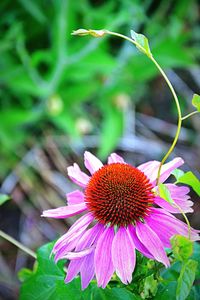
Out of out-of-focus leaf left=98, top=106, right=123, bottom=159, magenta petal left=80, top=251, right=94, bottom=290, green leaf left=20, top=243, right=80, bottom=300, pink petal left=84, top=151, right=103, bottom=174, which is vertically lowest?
out-of-focus leaf left=98, top=106, right=123, bottom=159

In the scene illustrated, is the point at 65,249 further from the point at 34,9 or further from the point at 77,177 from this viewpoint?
the point at 34,9

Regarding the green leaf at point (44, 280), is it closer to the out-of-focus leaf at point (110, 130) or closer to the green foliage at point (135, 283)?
the green foliage at point (135, 283)

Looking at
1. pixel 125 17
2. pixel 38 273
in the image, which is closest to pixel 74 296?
pixel 38 273

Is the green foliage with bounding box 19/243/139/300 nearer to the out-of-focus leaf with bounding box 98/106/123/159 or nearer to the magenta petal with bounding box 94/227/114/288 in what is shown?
the magenta petal with bounding box 94/227/114/288

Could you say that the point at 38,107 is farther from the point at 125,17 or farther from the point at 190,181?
the point at 190,181

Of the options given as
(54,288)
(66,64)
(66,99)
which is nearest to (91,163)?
(54,288)

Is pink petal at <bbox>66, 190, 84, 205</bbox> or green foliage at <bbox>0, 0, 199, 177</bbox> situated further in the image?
green foliage at <bbox>0, 0, 199, 177</bbox>

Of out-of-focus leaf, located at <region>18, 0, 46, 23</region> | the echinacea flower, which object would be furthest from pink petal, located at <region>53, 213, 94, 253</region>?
out-of-focus leaf, located at <region>18, 0, 46, 23</region>
